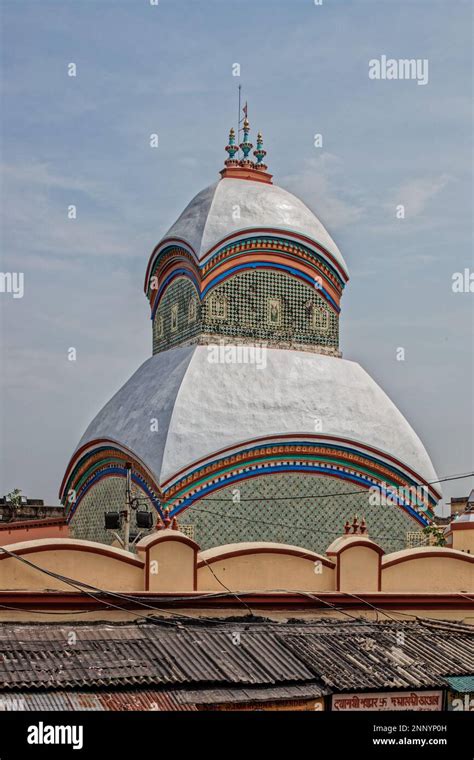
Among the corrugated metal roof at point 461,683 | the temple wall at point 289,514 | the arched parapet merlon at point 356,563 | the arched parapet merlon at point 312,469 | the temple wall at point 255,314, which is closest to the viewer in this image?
the corrugated metal roof at point 461,683

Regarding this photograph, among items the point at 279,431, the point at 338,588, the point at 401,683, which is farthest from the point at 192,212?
the point at 401,683

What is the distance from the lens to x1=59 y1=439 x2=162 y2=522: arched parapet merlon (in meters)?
15.9

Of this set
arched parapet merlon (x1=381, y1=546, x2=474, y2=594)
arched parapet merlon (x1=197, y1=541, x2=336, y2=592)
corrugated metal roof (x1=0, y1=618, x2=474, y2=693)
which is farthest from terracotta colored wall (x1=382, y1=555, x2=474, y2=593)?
arched parapet merlon (x1=197, y1=541, x2=336, y2=592)

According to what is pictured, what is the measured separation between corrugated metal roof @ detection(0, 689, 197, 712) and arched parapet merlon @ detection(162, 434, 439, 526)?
551cm

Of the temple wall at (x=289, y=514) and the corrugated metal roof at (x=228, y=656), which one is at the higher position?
the temple wall at (x=289, y=514)

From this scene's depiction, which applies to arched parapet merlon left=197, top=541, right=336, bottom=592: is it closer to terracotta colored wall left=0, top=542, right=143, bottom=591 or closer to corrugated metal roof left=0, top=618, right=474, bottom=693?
corrugated metal roof left=0, top=618, right=474, bottom=693

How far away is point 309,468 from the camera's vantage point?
16531 mm

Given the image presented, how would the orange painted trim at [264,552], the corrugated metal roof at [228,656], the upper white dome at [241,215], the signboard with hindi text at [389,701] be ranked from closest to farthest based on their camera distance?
the corrugated metal roof at [228,656] < the signboard with hindi text at [389,701] < the orange painted trim at [264,552] < the upper white dome at [241,215]

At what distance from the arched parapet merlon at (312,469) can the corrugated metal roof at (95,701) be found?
18.1 feet

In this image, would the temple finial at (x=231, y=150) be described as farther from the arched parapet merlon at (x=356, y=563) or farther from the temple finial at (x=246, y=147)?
the arched parapet merlon at (x=356, y=563)

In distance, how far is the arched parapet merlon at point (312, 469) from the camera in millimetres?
15641

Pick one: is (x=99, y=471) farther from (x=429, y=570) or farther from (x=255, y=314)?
(x=429, y=570)

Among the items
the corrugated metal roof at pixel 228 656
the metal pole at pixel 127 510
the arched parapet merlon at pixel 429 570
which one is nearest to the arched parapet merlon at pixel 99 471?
the metal pole at pixel 127 510

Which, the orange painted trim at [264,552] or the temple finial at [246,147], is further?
the temple finial at [246,147]
